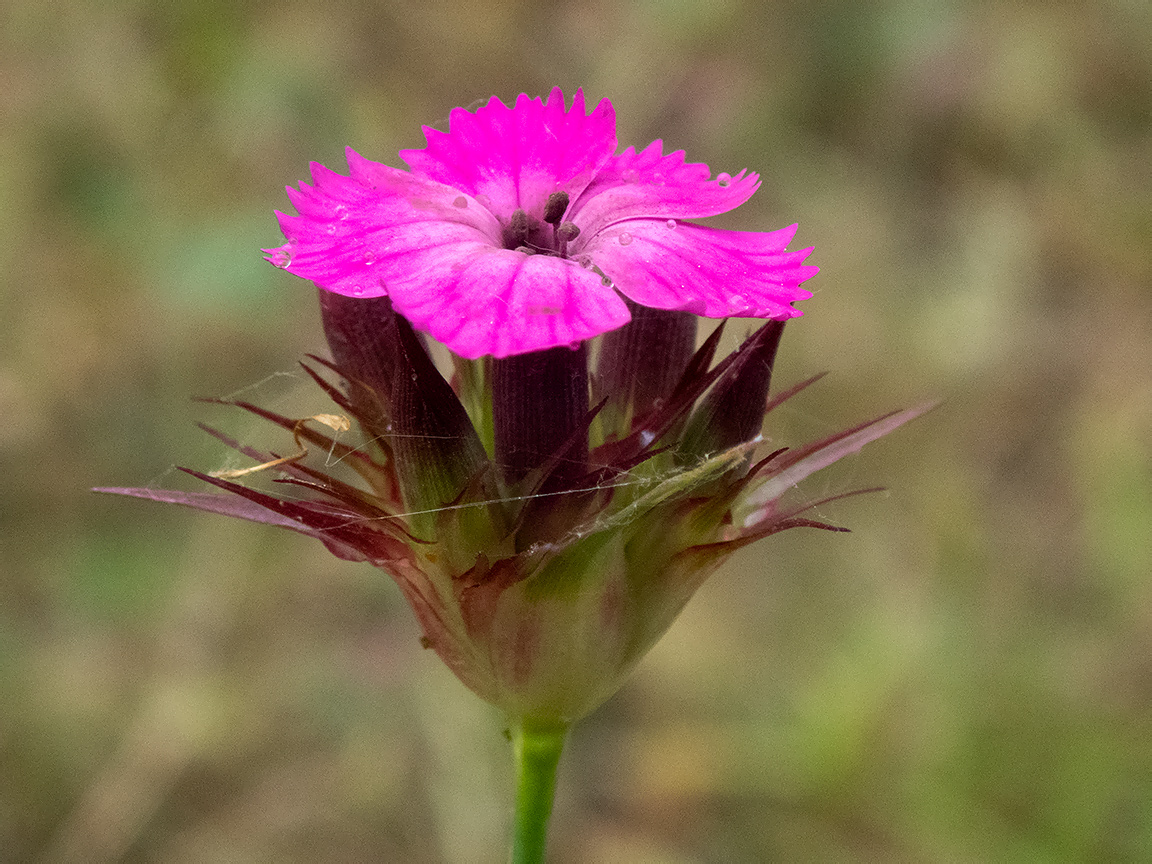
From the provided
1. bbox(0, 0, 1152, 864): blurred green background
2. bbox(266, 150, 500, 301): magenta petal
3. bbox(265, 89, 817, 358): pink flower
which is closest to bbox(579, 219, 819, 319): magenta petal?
bbox(265, 89, 817, 358): pink flower

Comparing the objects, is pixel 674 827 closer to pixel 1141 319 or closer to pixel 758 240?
pixel 758 240

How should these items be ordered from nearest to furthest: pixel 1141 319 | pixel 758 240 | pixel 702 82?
pixel 758 240 < pixel 1141 319 < pixel 702 82

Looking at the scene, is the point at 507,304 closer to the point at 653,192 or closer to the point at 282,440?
the point at 653,192

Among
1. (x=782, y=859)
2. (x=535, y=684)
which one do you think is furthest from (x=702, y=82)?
(x=535, y=684)

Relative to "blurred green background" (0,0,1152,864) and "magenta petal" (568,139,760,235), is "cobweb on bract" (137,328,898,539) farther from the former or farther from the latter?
"magenta petal" (568,139,760,235)

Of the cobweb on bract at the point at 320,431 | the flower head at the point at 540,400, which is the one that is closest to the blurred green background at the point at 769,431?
the cobweb on bract at the point at 320,431

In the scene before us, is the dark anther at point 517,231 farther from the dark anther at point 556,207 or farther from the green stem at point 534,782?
the green stem at point 534,782
